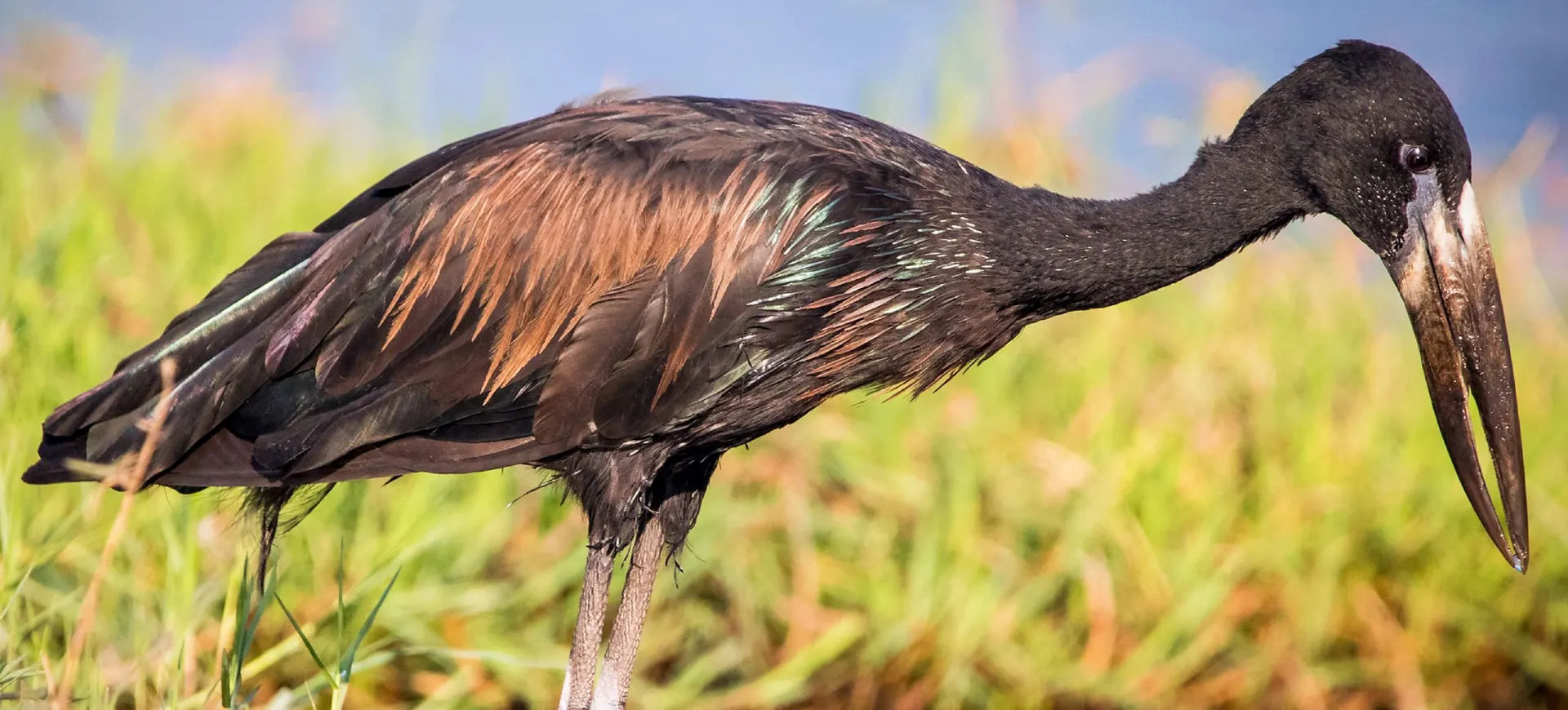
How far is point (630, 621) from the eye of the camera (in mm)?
3713

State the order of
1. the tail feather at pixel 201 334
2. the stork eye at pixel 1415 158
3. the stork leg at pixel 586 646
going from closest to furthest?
1. the stork eye at pixel 1415 158
2. the tail feather at pixel 201 334
3. the stork leg at pixel 586 646

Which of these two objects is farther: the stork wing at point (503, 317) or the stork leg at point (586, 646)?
the stork leg at point (586, 646)

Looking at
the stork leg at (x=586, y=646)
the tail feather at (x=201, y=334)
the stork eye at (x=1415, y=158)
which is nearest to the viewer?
the stork eye at (x=1415, y=158)

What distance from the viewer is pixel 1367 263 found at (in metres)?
6.56

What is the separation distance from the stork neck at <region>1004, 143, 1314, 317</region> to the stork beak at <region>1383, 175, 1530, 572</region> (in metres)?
0.25

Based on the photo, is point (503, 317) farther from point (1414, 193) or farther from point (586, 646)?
point (1414, 193)

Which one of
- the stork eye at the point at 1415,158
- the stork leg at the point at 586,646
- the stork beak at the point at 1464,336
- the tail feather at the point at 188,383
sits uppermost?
the stork eye at the point at 1415,158

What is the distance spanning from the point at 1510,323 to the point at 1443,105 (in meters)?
3.91

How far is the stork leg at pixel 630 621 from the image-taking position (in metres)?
3.68

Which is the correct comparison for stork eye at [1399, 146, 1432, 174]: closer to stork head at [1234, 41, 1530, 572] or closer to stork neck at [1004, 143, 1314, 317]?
stork head at [1234, 41, 1530, 572]

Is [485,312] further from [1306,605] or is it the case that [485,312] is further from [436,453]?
[1306,605]

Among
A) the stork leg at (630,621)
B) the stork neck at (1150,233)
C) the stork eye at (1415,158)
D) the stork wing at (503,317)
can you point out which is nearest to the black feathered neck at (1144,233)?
the stork neck at (1150,233)

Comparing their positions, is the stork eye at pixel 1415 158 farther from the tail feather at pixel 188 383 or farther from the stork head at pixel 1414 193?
the tail feather at pixel 188 383

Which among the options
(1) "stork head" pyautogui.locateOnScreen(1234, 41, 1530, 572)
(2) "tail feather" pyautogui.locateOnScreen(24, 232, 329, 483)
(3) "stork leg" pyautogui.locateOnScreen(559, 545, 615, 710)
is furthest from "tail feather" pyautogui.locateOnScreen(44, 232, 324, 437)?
(1) "stork head" pyautogui.locateOnScreen(1234, 41, 1530, 572)
